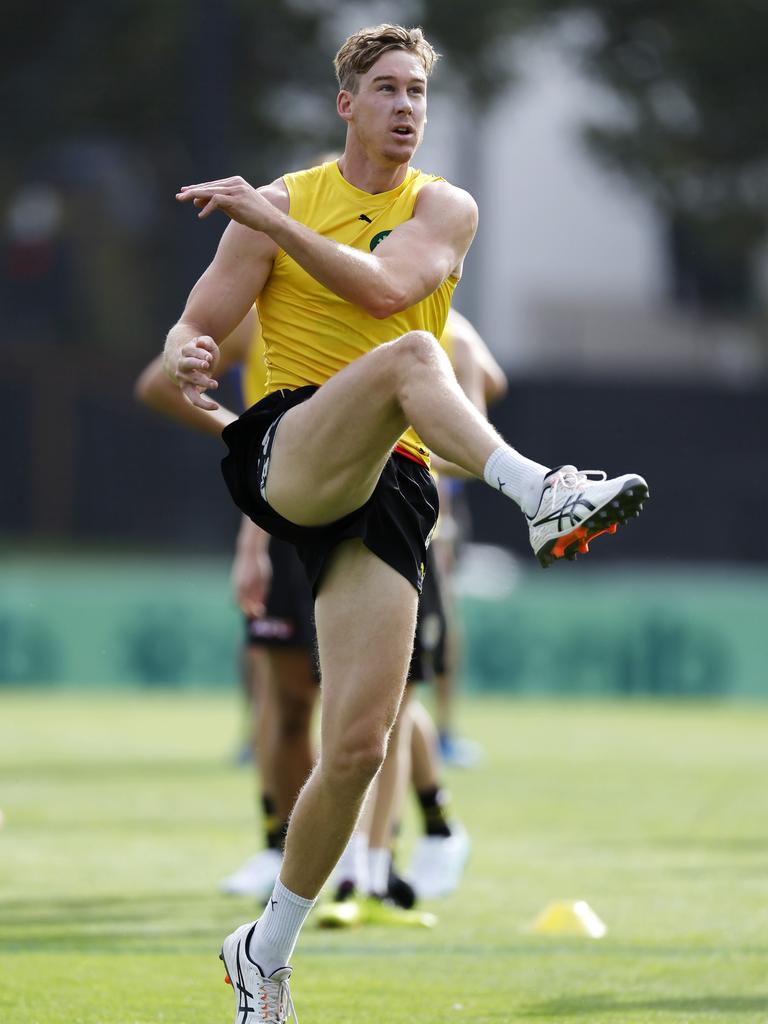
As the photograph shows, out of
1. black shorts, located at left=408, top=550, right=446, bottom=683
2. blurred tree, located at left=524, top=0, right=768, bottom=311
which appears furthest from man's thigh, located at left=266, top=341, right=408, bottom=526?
blurred tree, located at left=524, top=0, right=768, bottom=311

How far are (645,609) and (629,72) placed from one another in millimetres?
11144

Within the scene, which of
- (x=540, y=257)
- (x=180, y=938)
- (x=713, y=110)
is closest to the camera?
(x=180, y=938)

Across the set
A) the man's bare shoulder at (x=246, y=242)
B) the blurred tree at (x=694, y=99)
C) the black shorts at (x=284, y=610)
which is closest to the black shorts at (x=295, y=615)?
the black shorts at (x=284, y=610)

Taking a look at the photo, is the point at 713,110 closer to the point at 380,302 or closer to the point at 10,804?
the point at 10,804

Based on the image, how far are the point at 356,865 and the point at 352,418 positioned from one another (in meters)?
2.74

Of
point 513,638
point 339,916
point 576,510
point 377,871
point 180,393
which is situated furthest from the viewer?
point 513,638

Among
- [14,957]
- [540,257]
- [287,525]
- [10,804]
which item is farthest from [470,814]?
[540,257]

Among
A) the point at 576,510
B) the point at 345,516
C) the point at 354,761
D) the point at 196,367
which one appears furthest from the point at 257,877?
the point at 576,510

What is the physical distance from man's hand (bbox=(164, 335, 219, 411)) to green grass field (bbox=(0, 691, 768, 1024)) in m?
1.65

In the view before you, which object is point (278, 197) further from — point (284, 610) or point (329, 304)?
point (284, 610)

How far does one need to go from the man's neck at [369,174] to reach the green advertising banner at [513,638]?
41.4 ft

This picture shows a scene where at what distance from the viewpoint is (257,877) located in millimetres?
7781

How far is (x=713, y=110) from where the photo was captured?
26516 mm

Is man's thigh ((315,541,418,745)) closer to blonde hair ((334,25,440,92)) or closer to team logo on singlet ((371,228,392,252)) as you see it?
team logo on singlet ((371,228,392,252))
